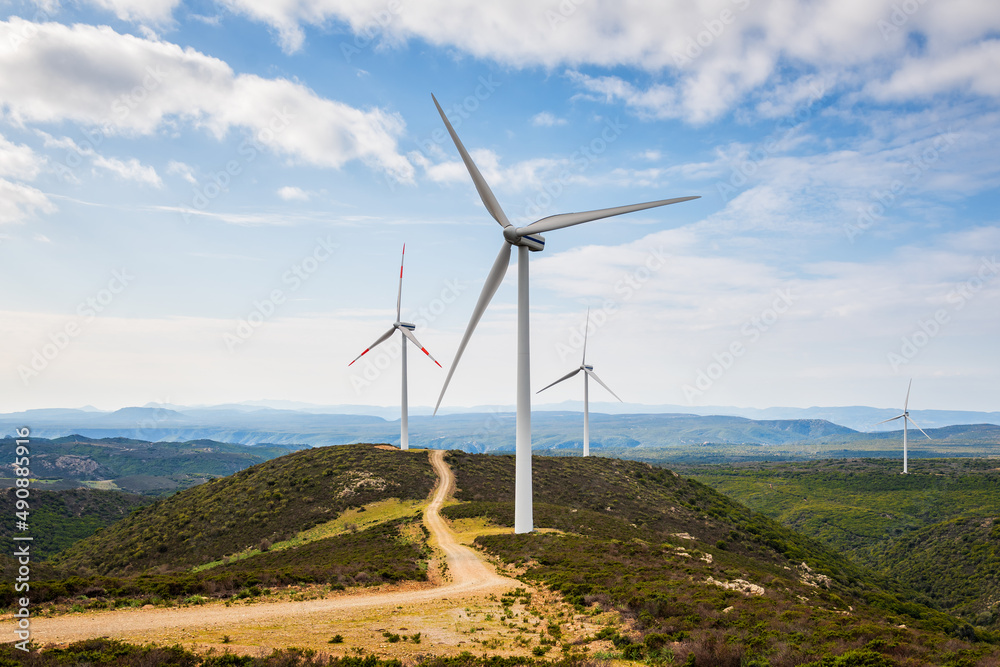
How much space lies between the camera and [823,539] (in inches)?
4847

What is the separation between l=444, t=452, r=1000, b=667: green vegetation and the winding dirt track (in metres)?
4.56

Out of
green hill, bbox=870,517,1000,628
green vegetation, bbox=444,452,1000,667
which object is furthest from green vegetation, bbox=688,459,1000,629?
green vegetation, bbox=444,452,1000,667

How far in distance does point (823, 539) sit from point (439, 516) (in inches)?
4339

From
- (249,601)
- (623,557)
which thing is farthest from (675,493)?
(249,601)

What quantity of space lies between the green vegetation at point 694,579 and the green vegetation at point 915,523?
9.44 m

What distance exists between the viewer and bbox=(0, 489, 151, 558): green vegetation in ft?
365

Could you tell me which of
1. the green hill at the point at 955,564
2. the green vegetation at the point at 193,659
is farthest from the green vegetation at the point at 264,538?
the green hill at the point at 955,564

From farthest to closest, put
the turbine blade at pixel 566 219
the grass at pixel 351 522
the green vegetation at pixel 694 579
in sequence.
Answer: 1. the grass at pixel 351 522
2. the turbine blade at pixel 566 219
3. the green vegetation at pixel 694 579

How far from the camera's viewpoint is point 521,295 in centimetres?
4394

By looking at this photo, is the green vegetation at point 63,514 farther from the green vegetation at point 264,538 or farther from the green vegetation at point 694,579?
the green vegetation at point 694,579

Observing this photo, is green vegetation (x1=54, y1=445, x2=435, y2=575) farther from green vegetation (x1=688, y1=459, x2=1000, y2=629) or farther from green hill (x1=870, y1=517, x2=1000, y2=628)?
green vegetation (x1=688, y1=459, x2=1000, y2=629)

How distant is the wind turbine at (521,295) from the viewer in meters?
42.3

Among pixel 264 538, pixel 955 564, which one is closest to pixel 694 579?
pixel 264 538

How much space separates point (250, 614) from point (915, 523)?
6267 inches
